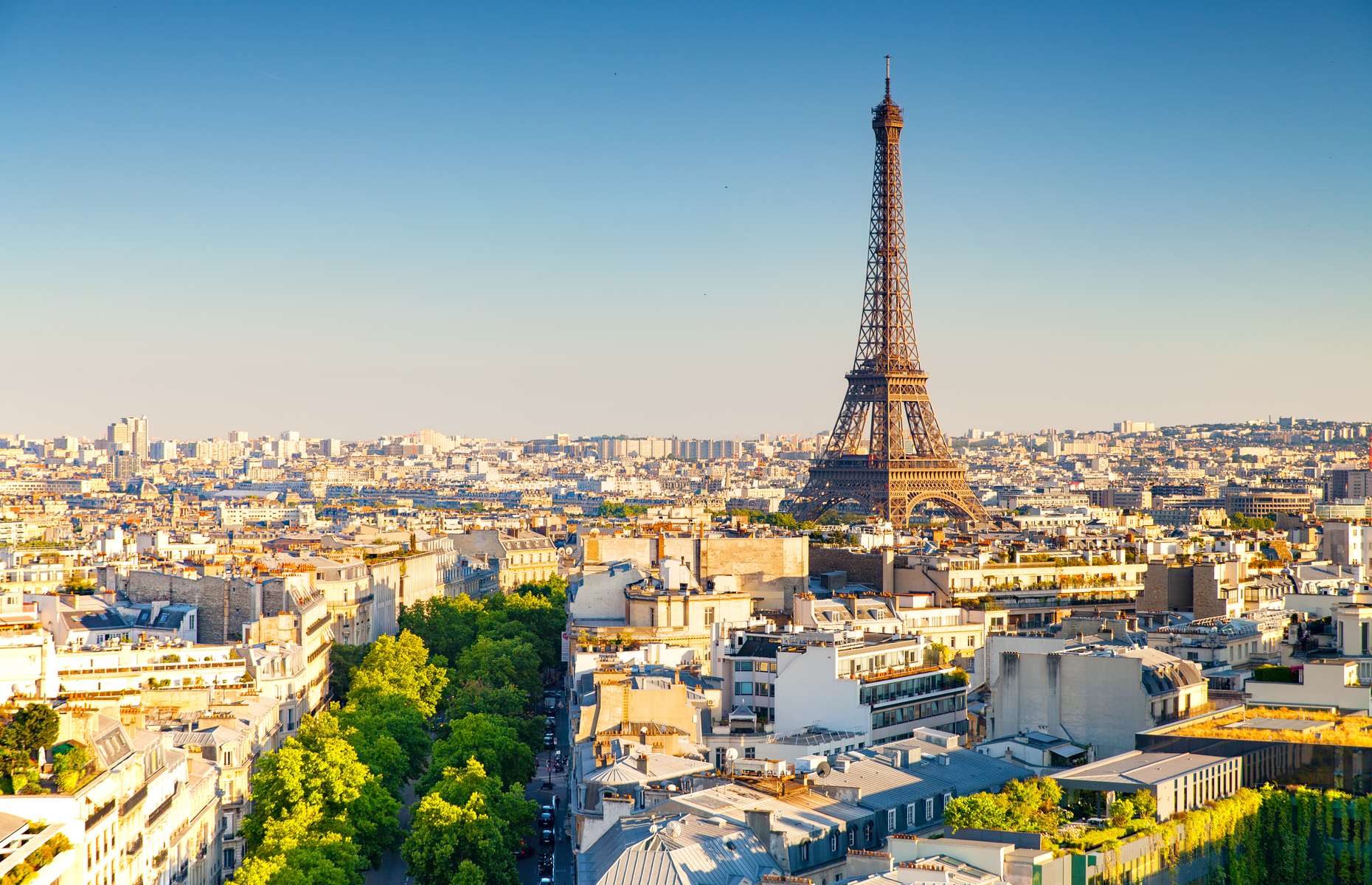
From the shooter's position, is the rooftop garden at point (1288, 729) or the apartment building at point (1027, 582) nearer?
the rooftop garden at point (1288, 729)

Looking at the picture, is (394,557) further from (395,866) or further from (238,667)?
(395,866)

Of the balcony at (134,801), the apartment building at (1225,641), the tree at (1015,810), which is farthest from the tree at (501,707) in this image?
the tree at (1015,810)

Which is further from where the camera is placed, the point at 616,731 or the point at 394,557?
the point at 394,557

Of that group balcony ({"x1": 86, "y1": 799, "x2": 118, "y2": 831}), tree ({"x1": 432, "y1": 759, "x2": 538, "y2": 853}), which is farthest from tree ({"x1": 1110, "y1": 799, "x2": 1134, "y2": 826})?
balcony ({"x1": 86, "y1": 799, "x2": 118, "y2": 831})

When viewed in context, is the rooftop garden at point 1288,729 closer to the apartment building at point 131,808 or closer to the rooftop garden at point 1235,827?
the rooftop garden at point 1235,827

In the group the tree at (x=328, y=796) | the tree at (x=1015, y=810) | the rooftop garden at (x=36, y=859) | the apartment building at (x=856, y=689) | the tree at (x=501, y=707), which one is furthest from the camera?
the tree at (x=501, y=707)

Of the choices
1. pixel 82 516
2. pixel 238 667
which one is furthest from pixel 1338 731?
pixel 82 516

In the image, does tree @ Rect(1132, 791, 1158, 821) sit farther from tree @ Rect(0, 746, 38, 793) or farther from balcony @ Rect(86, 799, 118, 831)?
tree @ Rect(0, 746, 38, 793)

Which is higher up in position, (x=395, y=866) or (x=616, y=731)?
(x=616, y=731)
